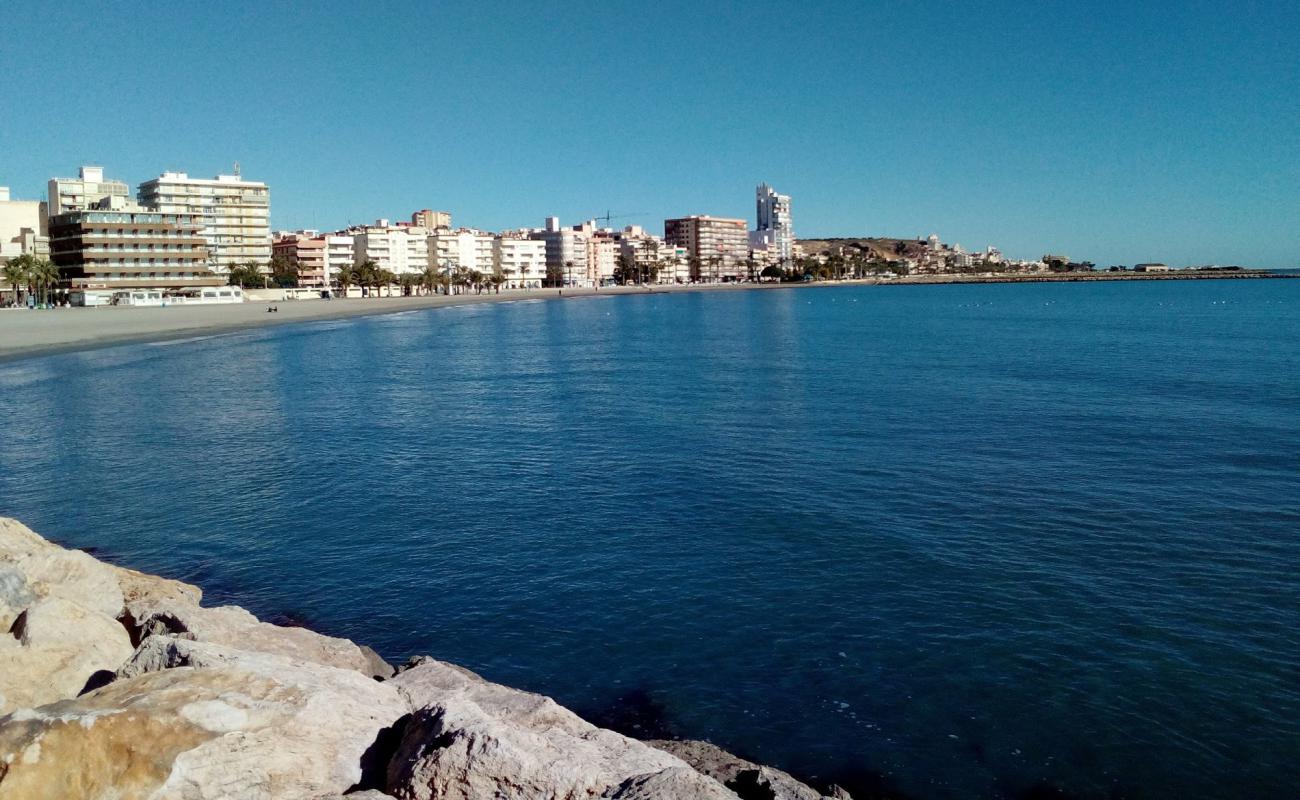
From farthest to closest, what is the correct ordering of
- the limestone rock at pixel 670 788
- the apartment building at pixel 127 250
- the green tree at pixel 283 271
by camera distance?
the green tree at pixel 283 271 < the apartment building at pixel 127 250 < the limestone rock at pixel 670 788

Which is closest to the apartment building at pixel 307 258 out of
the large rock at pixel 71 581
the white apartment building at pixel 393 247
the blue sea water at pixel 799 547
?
the white apartment building at pixel 393 247

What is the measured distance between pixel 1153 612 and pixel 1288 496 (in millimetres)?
7692

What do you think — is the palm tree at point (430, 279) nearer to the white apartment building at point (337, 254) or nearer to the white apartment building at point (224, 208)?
the white apartment building at point (337, 254)

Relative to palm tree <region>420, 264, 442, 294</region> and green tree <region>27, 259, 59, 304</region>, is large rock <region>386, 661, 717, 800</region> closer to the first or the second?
green tree <region>27, 259, 59, 304</region>

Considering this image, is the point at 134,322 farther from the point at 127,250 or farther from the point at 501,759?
the point at 501,759

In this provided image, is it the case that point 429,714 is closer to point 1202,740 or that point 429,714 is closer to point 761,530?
point 1202,740

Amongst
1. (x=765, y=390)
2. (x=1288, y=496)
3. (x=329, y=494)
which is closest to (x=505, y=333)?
(x=765, y=390)

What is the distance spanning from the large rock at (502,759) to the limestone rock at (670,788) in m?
0.11

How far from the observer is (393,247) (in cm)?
17462

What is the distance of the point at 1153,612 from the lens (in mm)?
12562

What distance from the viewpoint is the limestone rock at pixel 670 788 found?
6.06 m

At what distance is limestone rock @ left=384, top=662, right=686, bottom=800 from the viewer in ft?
19.9

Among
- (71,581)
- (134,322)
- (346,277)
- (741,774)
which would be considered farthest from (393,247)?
(741,774)

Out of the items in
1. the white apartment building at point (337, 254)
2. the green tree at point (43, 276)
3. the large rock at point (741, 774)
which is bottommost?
the large rock at point (741, 774)
